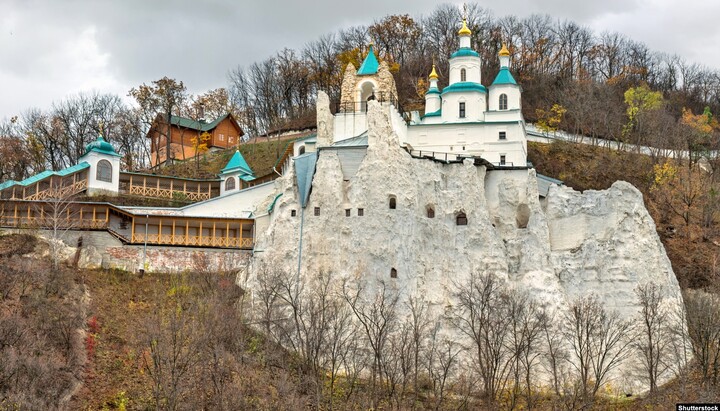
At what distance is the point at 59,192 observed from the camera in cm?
4800

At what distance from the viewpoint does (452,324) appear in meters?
44.7

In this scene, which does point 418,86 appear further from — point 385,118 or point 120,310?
point 120,310

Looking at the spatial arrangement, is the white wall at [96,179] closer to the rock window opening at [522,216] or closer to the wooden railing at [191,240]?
the wooden railing at [191,240]

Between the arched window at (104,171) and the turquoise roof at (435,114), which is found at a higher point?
the turquoise roof at (435,114)

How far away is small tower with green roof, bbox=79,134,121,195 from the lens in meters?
51.2

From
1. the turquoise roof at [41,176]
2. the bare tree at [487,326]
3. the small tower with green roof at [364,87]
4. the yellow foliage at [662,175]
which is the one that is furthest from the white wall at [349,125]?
the yellow foliage at [662,175]

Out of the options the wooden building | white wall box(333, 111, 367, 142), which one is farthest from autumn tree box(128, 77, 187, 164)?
white wall box(333, 111, 367, 142)

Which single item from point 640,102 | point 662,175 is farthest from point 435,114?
point 640,102

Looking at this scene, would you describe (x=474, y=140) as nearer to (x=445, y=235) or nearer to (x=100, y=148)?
(x=445, y=235)

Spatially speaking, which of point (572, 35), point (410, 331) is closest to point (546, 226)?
point (410, 331)

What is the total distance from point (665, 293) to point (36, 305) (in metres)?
29.0

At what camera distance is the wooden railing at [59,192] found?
4775 centimetres

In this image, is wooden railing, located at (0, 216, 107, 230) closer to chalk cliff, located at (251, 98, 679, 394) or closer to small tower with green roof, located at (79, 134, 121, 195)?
small tower with green roof, located at (79, 134, 121, 195)

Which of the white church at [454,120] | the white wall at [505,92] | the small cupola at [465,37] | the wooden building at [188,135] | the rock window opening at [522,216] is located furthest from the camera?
the wooden building at [188,135]
